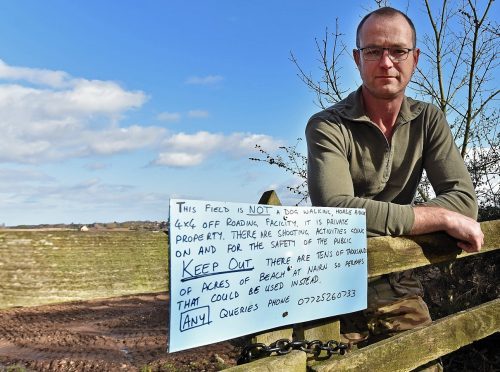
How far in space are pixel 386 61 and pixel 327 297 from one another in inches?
52.2

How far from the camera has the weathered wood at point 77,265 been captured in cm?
129

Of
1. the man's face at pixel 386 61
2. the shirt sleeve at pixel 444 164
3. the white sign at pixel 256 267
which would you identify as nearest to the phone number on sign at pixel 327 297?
the white sign at pixel 256 267

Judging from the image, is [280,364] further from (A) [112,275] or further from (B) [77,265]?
(B) [77,265]

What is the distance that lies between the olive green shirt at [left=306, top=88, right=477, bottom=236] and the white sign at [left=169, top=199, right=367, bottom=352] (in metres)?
0.20

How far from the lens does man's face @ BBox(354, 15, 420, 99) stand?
2.61 metres

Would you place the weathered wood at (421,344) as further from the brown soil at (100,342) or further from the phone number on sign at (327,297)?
the brown soil at (100,342)

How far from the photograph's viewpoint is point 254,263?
66.8 inches

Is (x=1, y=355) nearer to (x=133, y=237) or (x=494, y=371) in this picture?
(x=494, y=371)

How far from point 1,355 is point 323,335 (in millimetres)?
15924

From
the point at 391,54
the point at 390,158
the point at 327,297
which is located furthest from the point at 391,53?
the point at 327,297

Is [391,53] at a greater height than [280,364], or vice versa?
[391,53]

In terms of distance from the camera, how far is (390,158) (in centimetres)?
264

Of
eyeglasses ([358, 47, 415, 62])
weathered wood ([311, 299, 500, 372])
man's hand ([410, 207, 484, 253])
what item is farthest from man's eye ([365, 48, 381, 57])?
weathered wood ([311, 299, 500, 372])

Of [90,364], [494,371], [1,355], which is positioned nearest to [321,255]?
[494,371]
